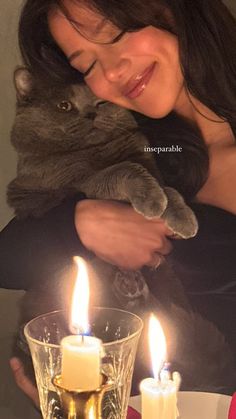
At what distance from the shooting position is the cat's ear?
108cm

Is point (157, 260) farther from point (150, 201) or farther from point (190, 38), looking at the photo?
point (190, 38)

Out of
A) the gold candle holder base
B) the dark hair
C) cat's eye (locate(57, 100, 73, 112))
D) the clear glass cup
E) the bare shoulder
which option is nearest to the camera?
the gold candle holder base

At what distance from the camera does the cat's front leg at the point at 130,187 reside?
3.33ft

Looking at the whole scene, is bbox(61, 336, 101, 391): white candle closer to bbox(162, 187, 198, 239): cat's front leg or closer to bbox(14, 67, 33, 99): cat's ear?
bbox(162, 187, 198, 239): cat's front leg

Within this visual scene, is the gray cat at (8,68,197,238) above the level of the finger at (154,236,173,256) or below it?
above

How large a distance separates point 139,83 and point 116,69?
5 cm

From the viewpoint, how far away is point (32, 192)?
112cm

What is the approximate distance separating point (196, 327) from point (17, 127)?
1.79 feet

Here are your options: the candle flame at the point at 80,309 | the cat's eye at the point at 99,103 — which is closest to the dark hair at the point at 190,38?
the cat's eye at the point at 99,103

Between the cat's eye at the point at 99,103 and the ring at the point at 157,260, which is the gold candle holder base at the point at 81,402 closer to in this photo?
the ring at the point at 157,260

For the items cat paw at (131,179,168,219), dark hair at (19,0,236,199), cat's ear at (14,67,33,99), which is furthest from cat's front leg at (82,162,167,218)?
cat's ear at (14,67,33,99)

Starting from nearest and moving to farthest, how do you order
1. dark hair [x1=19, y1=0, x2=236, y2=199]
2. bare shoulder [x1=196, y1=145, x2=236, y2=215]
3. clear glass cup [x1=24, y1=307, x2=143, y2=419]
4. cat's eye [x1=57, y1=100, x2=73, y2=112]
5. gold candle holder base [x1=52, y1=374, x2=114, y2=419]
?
1. gold candle holder base [x1=52, y1=374, x2=114, y2=419]
2. clear glass cup [x1=24, y1=307, x2=143, y2=419]
3. dark hair [x1=19, y1=0, x2=236, y2=199]
4. bare shoulder [x1=196, y1=145, x2=236, y2=215]
5. cat's eye [x1=57, y1=100, x2=73, y2=112]


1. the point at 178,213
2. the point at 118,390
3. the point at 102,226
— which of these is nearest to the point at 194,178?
the point at 178,213

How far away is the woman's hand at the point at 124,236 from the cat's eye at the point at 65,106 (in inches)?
9.2
